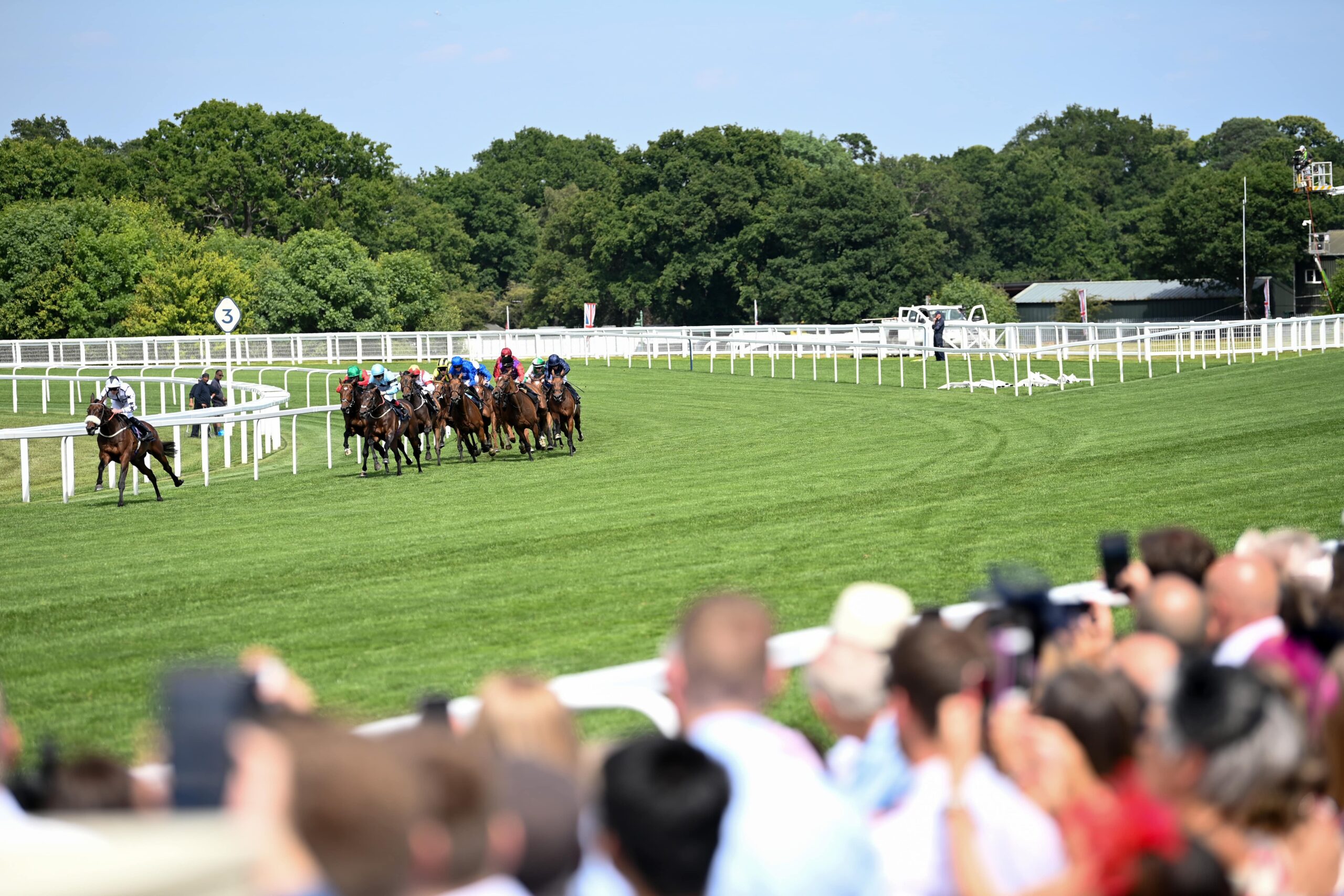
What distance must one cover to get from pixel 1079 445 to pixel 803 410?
896 centimetres

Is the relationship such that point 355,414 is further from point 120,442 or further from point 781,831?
point 781,831

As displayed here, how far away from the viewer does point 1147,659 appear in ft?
11.1

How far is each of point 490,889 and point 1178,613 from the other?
7.10 ft

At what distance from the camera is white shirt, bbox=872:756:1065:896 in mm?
2783

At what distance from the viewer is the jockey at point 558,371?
71.6 feet

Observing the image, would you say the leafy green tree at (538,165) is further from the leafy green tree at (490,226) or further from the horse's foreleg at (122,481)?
the horse's foreleg at (122,481)

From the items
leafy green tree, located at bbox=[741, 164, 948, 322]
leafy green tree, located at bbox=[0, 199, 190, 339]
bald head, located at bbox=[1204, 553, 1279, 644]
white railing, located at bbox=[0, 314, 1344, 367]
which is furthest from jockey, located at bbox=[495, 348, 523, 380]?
leafy green tree, located at bbox=[741, 164, 948, 322]

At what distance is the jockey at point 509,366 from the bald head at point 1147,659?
19229mm

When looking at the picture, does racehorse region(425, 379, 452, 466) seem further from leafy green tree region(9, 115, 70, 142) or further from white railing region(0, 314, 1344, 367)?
leafy green tree region(9, 115, 70, 142)

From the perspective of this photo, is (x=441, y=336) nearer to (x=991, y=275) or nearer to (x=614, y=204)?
(x=614, y=204)

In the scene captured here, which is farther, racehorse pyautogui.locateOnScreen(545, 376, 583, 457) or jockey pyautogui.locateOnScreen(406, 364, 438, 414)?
racehorse pyautogui.locateOnScreen(545, 376, 583, 457)

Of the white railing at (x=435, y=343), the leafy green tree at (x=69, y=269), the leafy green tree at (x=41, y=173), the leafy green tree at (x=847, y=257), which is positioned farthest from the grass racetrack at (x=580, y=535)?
the leafy green tree at (x=41, y=173)

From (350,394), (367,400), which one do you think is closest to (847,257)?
(350,394)

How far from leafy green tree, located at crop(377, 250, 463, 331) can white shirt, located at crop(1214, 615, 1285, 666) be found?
65113mm
